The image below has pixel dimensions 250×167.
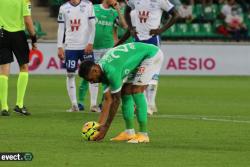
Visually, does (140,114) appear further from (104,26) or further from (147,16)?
(104,26)

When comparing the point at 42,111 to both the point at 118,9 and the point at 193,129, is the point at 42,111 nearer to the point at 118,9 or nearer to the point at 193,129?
the point at 118,9

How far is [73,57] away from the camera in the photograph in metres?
17.9

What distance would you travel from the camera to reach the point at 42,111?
58.4 ft

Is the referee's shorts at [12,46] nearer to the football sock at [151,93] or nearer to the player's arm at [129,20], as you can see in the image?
the player's arm at [129,20]

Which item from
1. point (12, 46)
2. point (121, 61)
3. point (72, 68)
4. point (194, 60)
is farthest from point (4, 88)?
point (194, 60)

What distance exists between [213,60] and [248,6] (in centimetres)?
685

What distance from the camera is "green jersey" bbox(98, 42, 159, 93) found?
477 inches

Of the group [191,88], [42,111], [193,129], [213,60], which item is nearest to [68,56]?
[42,111]

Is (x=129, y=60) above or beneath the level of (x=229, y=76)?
above

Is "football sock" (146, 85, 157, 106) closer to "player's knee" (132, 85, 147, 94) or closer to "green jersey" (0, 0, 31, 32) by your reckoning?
"green jersey" (0, 0, 31, 32)

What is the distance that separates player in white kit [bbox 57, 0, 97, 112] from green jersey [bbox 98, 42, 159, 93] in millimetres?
4960

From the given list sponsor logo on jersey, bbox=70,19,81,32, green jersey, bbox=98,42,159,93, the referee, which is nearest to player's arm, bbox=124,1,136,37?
sponsor logo on jersey, bbox=70,19,81,32

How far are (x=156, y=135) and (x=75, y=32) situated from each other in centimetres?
477

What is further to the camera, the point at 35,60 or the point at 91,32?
the point at 35,60
